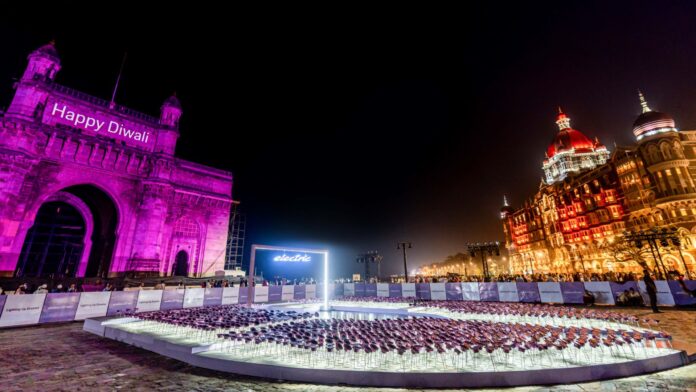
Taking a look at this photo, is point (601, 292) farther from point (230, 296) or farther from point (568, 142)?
point (568, 142)

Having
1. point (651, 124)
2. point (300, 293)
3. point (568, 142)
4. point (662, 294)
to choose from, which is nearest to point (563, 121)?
point (568, 142)

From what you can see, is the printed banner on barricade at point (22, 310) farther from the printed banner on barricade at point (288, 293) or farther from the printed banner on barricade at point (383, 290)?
the printed banner on barricade at point (383, 290)

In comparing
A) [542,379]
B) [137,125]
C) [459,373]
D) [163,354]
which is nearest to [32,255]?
[137,125]

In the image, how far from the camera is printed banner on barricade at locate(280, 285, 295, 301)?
90.9ft

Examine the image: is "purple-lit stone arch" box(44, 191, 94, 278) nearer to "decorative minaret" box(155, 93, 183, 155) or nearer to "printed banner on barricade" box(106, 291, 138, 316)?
"decorative minaret" box(155, 93, 183, 155)

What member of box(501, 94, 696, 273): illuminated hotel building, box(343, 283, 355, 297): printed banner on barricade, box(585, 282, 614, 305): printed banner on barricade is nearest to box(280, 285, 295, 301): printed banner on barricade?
box(343, 283, 355, 297): printed banner on barricade

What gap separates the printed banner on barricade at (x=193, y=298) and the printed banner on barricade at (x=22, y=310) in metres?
7.63

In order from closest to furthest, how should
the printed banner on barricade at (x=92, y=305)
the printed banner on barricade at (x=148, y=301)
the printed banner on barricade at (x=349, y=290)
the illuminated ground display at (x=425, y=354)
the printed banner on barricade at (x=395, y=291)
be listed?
the illuminated ground display at (x=425, y=354), the printed banner on barricade at (x=92, y=305), the printed banner on barricade at (x=148, y=301), the printed banner on barricade at (x=395, y=291), the printed banner on barricade at (x=349, y=290)

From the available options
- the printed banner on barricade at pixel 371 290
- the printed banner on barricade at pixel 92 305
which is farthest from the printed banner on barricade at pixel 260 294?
the printed banner on barricade at pixel 92 305

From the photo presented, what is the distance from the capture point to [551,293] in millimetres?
21484

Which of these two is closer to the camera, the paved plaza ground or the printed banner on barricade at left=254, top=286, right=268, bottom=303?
the paved plaza ground

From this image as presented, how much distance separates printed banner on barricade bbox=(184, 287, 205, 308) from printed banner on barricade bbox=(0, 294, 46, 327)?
7.63m

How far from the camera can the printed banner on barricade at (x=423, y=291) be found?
26.0 meters

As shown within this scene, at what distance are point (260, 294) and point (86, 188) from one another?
841 inches
